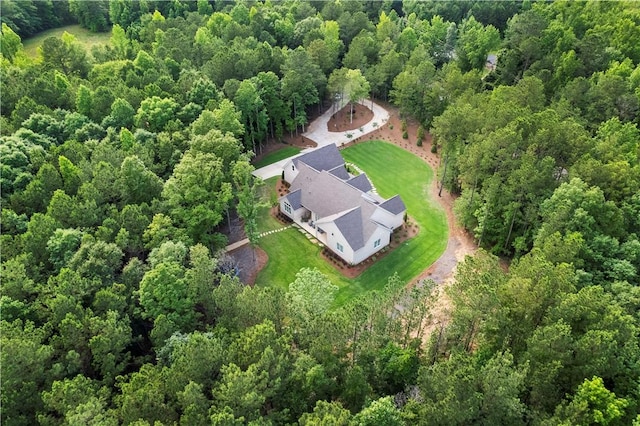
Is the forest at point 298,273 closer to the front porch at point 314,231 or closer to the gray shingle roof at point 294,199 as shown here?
the gray shingle roof at point 294,199

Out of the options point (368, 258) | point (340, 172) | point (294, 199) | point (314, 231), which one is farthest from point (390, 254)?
point (340, 172)

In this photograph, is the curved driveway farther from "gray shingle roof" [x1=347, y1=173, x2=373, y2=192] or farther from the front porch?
"gray shingle roof" [x1=347, y1=173, x2=373, y2=192]

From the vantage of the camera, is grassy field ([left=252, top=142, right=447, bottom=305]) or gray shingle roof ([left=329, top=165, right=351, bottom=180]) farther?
gray shingle roof ([left=329, top=165, right=351, bottom=180])

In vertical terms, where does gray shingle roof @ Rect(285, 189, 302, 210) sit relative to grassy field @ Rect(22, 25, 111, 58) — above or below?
below

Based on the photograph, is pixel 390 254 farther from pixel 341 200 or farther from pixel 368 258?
pixel 341 200

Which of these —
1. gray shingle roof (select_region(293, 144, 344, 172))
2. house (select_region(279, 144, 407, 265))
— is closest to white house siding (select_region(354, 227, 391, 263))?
house (select_region(279, 144, 407, 265))

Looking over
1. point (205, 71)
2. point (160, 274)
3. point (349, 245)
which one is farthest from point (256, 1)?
point (160, 274)

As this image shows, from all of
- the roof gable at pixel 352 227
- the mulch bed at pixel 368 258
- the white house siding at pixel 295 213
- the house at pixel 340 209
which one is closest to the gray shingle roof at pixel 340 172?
the house at pixel 340 209
